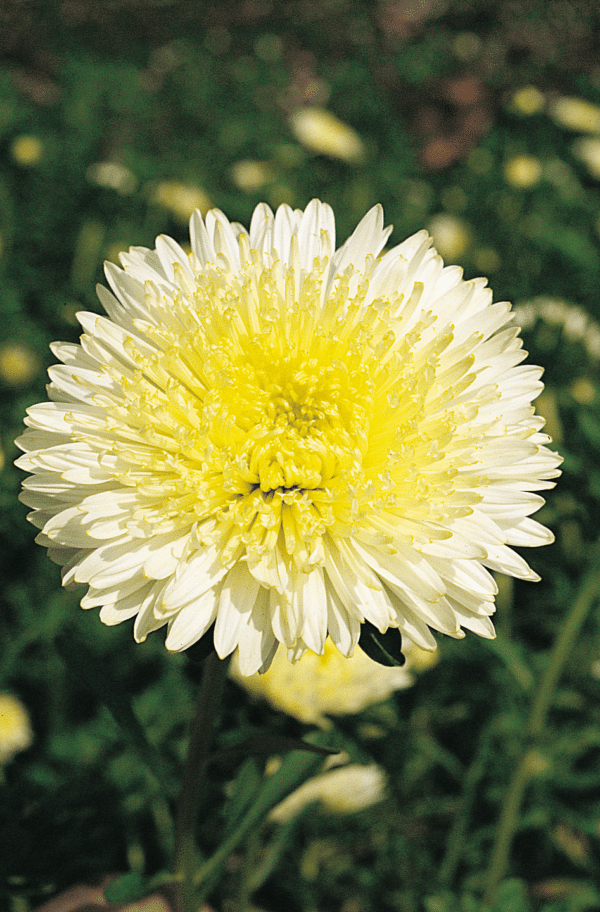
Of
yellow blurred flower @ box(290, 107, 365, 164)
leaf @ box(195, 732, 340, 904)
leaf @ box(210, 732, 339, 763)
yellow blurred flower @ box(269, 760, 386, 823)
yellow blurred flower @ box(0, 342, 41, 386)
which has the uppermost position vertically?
yellow blurred flower @ box(290, 107, 365, 164)

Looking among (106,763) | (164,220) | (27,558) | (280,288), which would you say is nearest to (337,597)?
(280,288)

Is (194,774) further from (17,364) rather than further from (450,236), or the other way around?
(450,236)

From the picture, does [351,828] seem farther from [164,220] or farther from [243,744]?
[164,220]

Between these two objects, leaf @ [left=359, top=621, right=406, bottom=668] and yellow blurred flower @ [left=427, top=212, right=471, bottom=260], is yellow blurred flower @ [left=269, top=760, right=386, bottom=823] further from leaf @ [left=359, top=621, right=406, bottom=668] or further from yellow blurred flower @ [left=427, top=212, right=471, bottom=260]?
yellow blurred flower @ [left=427, top=212, right=471, bottom=260]

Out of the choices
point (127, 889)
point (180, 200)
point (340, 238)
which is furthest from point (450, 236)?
point (127, 889)

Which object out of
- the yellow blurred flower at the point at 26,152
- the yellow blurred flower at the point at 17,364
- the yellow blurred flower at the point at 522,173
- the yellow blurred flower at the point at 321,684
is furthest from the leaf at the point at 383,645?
the yellow blurred flower at the point at 522,173

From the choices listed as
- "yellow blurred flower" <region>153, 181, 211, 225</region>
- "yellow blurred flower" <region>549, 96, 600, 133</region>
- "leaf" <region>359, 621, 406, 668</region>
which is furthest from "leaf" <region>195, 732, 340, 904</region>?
"yellow blurred flower" <region>549, 96, 600, 133</region>

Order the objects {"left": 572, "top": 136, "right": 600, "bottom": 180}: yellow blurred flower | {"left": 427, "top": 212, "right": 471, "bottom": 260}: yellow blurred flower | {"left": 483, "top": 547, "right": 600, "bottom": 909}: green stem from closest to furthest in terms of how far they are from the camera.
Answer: {"left": 483, "top": 547, "right": 600, "bottom": 909}: green stem
{"left": 427, "top": 212, "right": 471, "bottom": 260}: yellow blurred flower
{"left": 572, "top": 136, "right": 600, "bottom": 180}: yellow blurred flower

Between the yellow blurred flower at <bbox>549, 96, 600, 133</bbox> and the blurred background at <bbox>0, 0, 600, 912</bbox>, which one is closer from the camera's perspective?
the blurred background at <bbox>0, 0, 600, 912</bbox>
